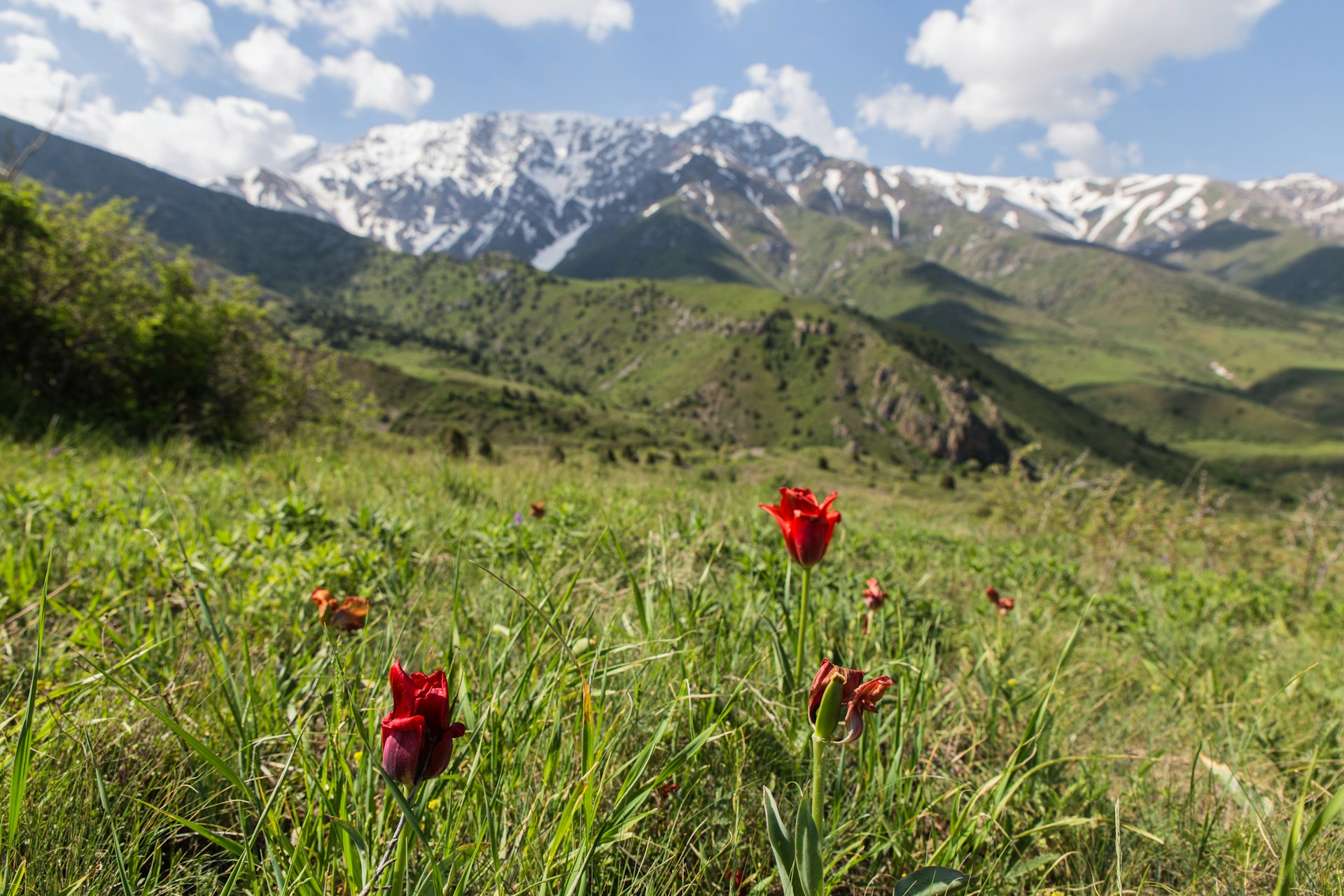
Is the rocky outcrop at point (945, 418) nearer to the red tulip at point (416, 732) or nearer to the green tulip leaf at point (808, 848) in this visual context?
the green tulip leaf at point (808, 848)

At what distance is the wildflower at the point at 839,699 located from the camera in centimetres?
118

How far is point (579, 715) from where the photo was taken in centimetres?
Result: 181

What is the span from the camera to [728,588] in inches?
130

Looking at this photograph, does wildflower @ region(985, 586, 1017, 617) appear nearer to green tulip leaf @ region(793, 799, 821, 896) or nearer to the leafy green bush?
green tulip leaf @ region(793, 799, 821, 896)

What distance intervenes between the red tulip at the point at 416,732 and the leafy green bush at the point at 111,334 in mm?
9924

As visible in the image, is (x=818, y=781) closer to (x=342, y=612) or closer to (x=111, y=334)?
(x=342, y=612)

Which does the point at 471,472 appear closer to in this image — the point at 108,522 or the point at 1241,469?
the point at 108,522

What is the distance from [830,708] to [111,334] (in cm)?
1366

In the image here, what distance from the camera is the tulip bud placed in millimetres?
1170

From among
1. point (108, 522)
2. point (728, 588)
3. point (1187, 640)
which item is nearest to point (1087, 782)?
point (728, 588)

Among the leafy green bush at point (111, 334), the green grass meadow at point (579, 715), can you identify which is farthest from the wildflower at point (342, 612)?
the leafy green bush at point (111, 334)

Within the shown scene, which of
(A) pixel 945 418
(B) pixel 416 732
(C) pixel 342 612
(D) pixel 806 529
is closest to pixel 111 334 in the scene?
(C) pixel 342 612

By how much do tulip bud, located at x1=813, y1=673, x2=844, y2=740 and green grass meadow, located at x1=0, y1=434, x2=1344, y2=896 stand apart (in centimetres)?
35

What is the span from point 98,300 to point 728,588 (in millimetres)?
12927
